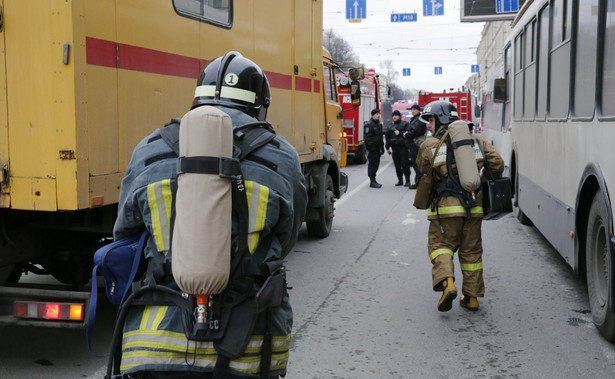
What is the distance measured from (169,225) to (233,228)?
0.21 meters

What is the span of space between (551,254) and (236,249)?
7263 mm

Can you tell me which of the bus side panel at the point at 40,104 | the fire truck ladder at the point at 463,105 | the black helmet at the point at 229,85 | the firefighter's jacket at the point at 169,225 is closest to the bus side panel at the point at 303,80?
the bus side panel at the point at 40,104

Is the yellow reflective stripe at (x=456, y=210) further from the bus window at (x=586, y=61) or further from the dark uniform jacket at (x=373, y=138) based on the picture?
the dark uniform jacket at (x=373, y=138)

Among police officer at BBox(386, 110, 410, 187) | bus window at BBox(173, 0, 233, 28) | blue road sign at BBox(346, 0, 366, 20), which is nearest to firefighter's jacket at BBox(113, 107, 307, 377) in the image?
bus window at BBox(173, 0, 233, 28)

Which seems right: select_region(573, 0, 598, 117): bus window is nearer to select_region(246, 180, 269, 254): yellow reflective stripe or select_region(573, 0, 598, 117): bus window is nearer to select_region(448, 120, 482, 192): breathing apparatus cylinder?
select_region(448, 120, 482, 192): breathing apparatus cylinder

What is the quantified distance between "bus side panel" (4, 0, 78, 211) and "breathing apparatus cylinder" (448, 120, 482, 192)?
124 inches

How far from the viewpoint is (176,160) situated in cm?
246

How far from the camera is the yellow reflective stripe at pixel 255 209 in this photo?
8.07 feet

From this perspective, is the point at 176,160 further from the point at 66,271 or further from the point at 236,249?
the point at 66,271

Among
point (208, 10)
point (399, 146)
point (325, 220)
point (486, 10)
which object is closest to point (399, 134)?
point (399, 146)

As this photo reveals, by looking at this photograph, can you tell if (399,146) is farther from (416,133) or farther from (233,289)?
(233,289)

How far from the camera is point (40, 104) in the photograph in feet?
14.2

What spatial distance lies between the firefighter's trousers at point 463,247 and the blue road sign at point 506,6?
30654mm

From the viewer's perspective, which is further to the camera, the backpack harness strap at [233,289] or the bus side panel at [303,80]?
the bus side panel at [303,80]
